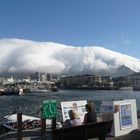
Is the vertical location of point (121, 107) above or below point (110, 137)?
above

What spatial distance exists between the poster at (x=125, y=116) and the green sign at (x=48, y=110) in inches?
165

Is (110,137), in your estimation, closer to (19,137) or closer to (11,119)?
(19,137)

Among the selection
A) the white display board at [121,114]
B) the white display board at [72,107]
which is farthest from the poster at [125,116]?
the white display board at [72,107]

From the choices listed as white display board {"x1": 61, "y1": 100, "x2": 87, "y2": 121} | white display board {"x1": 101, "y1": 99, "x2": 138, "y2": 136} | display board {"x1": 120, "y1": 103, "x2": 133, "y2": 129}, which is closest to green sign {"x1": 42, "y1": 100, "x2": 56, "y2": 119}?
white display board {"x1": 61, "y1": 100, "x2": 87, "y2": 121}

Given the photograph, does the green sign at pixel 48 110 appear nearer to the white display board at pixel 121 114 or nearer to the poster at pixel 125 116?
the white display board at pixel 121 114

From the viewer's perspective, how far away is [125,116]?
59.8 feet

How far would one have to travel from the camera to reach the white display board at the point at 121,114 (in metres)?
17.5

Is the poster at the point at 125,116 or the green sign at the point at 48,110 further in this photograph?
the poster at the point at 125,116

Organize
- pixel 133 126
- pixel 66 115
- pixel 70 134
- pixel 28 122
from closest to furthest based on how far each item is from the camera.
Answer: pixel 70 134, pixel 66 115, pixel 133 126, pixel 28 122

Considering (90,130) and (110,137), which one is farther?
(110,137)

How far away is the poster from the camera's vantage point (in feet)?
58.7

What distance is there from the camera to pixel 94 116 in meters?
14.8

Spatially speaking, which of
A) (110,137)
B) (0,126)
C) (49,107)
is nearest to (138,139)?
(110,137)

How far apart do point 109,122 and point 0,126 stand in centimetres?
1704
